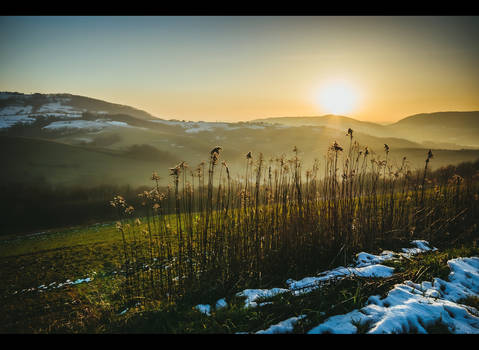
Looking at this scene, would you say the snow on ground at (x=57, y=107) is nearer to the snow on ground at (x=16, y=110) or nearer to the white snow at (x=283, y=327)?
the snow on ground at (x=16, y=110)

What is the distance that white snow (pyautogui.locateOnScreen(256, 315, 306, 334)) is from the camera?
187 cm

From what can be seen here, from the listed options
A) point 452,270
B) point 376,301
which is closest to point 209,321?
point 376,301

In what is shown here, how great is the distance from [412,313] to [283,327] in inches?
43.5

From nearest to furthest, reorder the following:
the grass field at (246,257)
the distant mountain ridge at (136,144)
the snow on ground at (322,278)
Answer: the grass field at (246,257) → the snow on ground at (322,278) → the distant mountain ridge at (136,144)

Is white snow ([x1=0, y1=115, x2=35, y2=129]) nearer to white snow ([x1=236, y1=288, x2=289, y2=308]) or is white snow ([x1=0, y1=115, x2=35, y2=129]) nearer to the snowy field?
white snow ([x1=236, y1=288, x2=289, y2=308])

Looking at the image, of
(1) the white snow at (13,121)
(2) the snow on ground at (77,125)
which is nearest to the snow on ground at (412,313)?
(2) the snow on ground at (77,125)

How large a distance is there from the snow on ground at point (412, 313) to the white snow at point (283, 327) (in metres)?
0.17

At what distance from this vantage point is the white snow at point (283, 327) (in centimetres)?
187

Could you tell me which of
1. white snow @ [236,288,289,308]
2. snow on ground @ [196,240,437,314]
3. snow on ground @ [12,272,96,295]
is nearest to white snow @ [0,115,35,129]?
snow on ground @ [12,272,96,295]

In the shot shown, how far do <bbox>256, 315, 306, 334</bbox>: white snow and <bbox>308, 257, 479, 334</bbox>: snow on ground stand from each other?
168 mm

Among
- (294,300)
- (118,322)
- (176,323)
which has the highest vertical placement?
(294,300)
